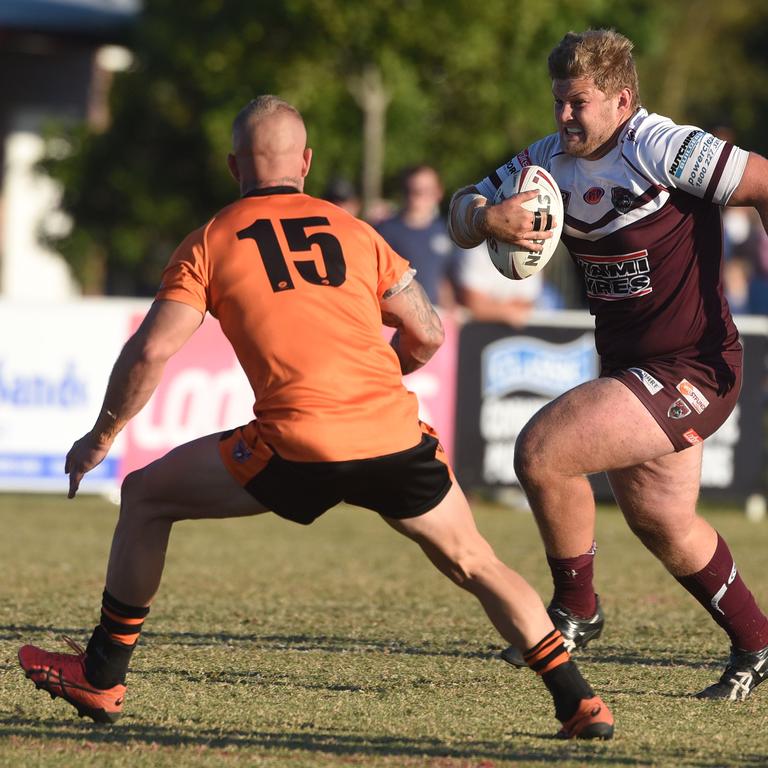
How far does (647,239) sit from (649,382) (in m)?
0.47

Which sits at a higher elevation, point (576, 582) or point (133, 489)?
point (133, 489)

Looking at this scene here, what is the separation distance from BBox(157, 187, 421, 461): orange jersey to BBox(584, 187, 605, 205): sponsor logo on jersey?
1.22 metres

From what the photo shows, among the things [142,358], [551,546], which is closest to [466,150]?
[551,546]

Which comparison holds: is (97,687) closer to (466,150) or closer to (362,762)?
(362,762)

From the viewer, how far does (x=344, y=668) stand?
6.11 metres

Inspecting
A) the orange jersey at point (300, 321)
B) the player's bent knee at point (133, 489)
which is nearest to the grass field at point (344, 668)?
the player's bent knee at point (133, 489)

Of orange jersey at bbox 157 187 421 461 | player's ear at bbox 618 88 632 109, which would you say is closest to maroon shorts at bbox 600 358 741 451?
player's ear at bbox 618 88 632 109

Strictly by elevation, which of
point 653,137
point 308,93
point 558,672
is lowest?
point 558,672

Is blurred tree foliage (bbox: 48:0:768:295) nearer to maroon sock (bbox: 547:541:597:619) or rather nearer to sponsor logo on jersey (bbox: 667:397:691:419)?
maroon sock (bbox: 547:541:597:619)

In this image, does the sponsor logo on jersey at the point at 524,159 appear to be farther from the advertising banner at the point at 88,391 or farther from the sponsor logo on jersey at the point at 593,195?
the advertising banner at the point at 88,391

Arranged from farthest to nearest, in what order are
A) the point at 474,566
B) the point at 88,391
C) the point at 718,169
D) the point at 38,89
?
the point at 38,89 < the point at 88,391 < the point at 718,169 < the point at 474,566

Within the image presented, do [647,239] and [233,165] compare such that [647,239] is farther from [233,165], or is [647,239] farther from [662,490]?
[233,165]

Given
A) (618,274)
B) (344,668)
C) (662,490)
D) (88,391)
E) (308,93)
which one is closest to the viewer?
(618,274)

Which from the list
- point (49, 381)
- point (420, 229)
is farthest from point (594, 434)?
point (49, 381)
